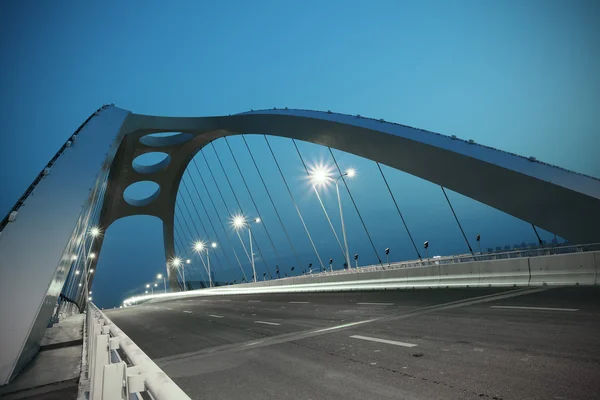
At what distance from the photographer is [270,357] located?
24.5 ft

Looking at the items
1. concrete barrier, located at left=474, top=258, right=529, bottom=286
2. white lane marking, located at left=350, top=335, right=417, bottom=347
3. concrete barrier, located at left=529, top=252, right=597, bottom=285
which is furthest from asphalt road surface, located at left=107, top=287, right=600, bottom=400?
concrete barrier, located at left=474, top=258, right=529, bottom=286

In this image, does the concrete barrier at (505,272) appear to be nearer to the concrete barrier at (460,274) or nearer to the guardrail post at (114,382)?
the concrete barrier at (460,274)

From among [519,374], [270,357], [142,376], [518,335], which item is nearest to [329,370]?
[270,357]

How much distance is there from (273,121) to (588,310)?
2644cm

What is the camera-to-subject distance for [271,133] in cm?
3356

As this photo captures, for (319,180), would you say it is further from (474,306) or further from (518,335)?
(518,335)

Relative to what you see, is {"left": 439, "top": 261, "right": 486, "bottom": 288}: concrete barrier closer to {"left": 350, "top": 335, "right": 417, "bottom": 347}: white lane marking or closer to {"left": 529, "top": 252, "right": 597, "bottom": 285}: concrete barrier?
{"left": 529, "top": 252, "right": 597, "bottom": 285}: concrete barrier

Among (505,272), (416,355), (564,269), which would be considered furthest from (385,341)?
(505,272)

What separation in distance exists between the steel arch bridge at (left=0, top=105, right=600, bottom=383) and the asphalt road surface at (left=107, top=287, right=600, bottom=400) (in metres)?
3.02

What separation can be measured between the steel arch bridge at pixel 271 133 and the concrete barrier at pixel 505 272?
402 cm

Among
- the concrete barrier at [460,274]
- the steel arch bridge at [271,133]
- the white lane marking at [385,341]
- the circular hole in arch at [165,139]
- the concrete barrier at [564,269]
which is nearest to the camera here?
the white lane marking at [385,341]

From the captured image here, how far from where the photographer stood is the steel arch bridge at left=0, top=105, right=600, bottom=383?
9.03m

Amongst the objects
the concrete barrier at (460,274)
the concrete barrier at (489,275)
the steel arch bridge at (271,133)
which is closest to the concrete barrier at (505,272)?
the concrete barrier at (489,275)

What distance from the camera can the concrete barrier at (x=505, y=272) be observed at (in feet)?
45.7
